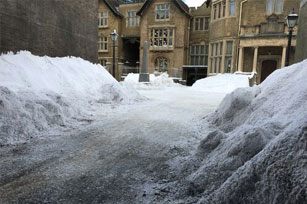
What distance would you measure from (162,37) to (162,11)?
11.3 feet

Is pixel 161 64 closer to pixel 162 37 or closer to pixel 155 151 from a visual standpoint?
pixel 162 37

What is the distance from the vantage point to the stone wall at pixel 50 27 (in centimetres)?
832

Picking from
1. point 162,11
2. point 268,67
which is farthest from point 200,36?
point 268,67

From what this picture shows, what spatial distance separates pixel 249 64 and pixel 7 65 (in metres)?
21.3

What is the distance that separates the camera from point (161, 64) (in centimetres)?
3194

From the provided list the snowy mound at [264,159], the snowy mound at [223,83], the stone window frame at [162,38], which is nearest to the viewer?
the snowy mound at [264,159]

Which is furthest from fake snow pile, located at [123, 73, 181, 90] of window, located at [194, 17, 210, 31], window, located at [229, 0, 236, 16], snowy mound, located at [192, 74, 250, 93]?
window, located at [194, 17, 210, 31]

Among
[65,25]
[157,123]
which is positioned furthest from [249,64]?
[157,123]

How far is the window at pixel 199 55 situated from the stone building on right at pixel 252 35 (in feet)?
17.0

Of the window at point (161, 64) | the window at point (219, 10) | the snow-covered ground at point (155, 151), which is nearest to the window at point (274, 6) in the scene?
the window at point (219, 10)

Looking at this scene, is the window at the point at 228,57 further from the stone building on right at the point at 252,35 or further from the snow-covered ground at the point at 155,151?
the snow-covered ground at the point at 155,151

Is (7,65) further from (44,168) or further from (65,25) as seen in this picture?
(44,168)

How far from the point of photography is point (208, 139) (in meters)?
3.95

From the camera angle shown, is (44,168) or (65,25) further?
(65,25)
